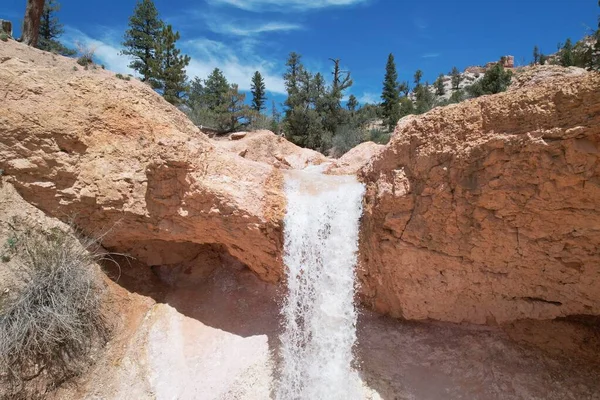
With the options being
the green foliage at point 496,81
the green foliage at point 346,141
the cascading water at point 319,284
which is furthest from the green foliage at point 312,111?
the cascading water at point 319,284

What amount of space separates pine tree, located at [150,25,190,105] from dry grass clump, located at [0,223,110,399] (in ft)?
50.9

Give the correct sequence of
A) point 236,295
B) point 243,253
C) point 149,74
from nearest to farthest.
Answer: point 243,253 < point 236,295 < point 149,74

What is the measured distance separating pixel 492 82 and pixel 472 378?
19.9 meters

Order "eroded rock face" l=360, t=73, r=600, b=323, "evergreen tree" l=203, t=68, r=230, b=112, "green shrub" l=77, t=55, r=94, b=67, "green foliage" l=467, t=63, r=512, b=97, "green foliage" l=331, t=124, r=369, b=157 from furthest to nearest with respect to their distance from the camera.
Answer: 1. "evergreen tree" l=203, t=68, r=230, b=112
2. "green foliage" l=331, t=124, r=369, b=157
3. "green foliage" l=467, t=63, r=512, b=97
4. "green shrub" l=77, t=55, r=94, b=67
5. "eroded rock face" l=360, t=73, r=600, b=323

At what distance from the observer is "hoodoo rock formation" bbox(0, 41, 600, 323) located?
3959 millimetres

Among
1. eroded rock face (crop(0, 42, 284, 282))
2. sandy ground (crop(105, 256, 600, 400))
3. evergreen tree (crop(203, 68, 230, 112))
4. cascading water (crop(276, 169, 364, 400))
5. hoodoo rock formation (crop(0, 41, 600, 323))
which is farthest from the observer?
evergreen tree (crop(203, 68, 230, 112))

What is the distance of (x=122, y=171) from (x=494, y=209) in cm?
605

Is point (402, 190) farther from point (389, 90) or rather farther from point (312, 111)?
point (389, 90)

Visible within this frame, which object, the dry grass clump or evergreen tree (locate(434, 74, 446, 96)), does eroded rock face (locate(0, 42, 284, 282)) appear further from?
evergreen tree (locate(434, 74, 446, 96))

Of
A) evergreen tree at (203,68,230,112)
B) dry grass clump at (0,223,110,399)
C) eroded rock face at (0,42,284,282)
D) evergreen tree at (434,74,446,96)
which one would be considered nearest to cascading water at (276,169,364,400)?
eroded rock face at (0,42,284,282)

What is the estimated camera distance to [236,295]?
22.6 feet

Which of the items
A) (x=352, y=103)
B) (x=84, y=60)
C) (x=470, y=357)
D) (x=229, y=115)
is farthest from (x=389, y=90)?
(x=470, y=357)

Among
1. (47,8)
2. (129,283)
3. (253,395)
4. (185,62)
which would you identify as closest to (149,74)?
(185,62)

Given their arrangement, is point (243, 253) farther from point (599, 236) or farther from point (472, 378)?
point (599, 236)
